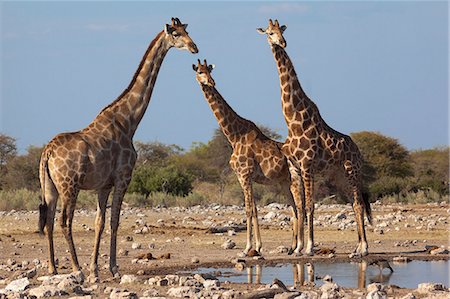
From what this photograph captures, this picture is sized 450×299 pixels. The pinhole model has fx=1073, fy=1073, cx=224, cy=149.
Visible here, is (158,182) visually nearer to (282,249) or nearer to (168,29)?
(282,249)

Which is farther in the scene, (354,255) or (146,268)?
(354,255)

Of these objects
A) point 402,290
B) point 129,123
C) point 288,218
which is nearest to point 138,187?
point 288,218

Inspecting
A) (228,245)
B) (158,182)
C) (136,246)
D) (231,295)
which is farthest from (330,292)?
(158,182)

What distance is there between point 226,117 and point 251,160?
0.92 metres

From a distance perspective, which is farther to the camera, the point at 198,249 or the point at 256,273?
the point at 198,249

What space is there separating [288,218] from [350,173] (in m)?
7.36

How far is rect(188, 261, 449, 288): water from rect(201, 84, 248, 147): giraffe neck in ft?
8.97

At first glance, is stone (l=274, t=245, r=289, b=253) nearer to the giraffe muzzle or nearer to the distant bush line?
the giraffe muzzle

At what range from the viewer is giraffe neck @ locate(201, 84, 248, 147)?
17.2 metres

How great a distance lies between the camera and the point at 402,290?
39.2 feet

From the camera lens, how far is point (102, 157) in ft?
43.7

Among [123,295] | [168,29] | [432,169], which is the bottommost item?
[123,295]

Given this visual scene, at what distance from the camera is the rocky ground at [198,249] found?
11.4 meters

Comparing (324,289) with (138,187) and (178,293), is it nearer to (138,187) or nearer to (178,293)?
(178,293)
